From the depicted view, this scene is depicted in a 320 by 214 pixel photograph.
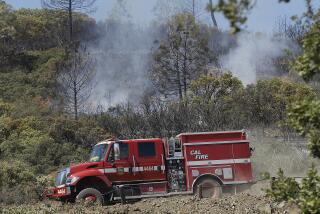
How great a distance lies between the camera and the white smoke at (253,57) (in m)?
47.7

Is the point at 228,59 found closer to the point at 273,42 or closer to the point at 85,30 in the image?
the point at 273,42

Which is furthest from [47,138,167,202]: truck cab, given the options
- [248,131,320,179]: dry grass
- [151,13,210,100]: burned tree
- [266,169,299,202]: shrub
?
[151,13,210,100]: burned tree

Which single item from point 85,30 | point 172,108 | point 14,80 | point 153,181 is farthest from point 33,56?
point 153,181

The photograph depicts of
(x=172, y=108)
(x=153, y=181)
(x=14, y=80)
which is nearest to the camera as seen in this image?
(x=153, y=181)

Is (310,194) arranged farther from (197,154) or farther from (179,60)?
(179,60)

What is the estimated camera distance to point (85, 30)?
2415 inches

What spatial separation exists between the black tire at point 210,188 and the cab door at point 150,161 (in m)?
1.22

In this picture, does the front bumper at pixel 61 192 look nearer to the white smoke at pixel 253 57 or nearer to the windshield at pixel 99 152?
the windshield at pixel 99 152

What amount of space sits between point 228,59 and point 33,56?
53.8 feet

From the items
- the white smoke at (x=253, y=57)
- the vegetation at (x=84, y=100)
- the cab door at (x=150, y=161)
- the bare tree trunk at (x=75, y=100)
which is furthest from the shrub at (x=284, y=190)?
the white smoke at (x=253, y=57)

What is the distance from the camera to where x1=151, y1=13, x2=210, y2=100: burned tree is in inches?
1736

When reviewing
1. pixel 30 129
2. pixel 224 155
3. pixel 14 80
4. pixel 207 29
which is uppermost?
pixel 207 29

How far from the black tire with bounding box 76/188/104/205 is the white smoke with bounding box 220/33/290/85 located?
29.9 metres

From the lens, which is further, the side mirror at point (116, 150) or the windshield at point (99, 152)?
the windshield at point (99, 152)
